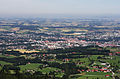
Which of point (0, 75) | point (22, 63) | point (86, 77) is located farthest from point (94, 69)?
point (0, 75)

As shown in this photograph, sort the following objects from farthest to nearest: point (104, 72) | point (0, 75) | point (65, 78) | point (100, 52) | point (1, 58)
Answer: point (100, 52) → point (1, 58) → point (104, 72) → point (65, 78) → point (0, 75)

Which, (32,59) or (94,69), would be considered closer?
(94,69)

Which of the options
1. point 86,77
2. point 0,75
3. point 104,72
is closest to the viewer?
point 0,75

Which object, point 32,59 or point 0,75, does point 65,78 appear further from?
point 32,59

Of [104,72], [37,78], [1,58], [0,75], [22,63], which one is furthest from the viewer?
[1,58]

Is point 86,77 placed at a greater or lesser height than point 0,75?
lesser

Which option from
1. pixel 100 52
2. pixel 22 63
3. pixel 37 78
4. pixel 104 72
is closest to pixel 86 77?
pixel 104 72

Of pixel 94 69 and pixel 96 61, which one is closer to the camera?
pixel 94 69

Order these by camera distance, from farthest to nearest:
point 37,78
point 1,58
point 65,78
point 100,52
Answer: point 100,52
point 1,58
point 65,78
point 37,78

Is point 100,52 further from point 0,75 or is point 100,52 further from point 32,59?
point 0,75
